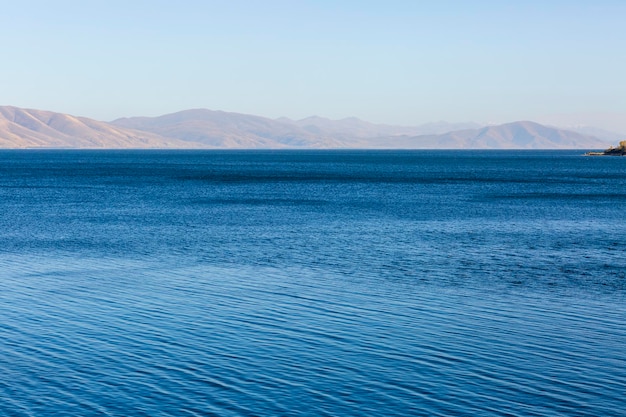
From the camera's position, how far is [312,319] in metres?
32.6

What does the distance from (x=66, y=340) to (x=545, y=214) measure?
64.0 meters

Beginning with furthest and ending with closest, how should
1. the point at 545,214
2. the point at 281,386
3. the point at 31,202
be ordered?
the point at 31,202
the point at 545,214
the point at 281,386

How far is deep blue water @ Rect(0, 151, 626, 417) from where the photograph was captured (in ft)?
76.4

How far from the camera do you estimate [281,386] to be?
2414cm

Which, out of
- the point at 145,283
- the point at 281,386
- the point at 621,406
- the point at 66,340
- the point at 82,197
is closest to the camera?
the point at 621,406

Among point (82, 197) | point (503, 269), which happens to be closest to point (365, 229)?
point (503, 269)

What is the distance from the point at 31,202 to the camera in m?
99.2

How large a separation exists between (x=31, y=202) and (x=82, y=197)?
382 inches

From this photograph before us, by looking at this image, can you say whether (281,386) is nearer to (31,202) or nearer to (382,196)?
(31,202)

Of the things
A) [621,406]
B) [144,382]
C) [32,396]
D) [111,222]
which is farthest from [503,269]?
[111,222]

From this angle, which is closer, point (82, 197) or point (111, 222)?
point (111, 222)

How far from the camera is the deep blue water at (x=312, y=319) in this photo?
76.4ft

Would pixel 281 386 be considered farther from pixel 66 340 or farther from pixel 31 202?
pixel 31 202

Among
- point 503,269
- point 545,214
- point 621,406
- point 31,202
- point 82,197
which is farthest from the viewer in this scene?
point 82,197
